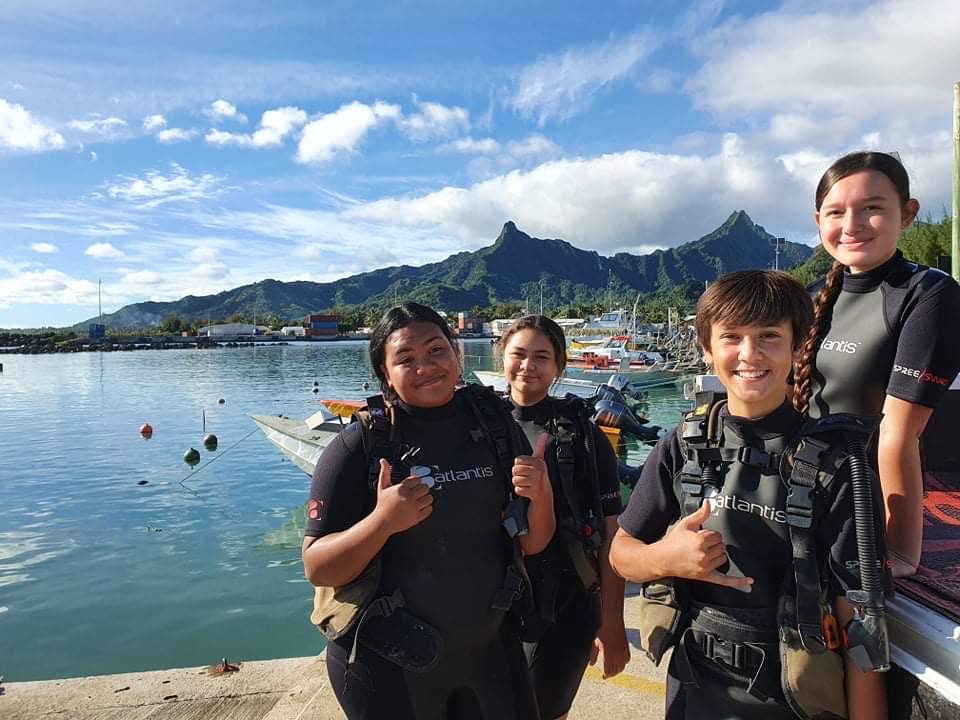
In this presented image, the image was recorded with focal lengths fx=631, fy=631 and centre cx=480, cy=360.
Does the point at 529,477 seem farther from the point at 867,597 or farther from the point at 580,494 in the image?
the point at 867,597

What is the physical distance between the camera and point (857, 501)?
4.70 feet

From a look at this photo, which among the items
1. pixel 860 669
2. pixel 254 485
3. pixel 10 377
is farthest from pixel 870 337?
pixel 10 377

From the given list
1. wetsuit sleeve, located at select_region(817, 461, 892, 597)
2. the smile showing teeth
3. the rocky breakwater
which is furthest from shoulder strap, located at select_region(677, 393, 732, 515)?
the rocky breakwater

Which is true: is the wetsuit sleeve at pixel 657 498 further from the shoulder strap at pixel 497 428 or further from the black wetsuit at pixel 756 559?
the shoulder strap at pixel 497 428

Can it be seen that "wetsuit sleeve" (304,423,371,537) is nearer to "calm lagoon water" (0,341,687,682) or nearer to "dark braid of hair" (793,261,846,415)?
"dark braid of hair" (793,261,846,415)

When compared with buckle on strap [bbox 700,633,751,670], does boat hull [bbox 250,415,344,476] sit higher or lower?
lower

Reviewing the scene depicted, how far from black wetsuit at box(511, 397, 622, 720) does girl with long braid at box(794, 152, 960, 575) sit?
94 centimetres

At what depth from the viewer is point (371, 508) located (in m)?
1.96

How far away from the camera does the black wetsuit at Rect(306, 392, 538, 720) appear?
193 centimetres

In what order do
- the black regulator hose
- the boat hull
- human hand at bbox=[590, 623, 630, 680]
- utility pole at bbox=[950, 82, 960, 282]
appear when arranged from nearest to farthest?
the black regulator hose, human hand at bbox=[590, 623, 630, 680], utility pole at bbox=[950, 82, 960, 282], the boat hull

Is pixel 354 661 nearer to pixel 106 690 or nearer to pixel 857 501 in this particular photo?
pixel 857 501

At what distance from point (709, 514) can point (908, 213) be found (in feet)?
4.36

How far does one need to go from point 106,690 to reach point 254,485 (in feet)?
37.3

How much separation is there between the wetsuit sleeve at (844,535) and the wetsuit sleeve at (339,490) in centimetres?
126
